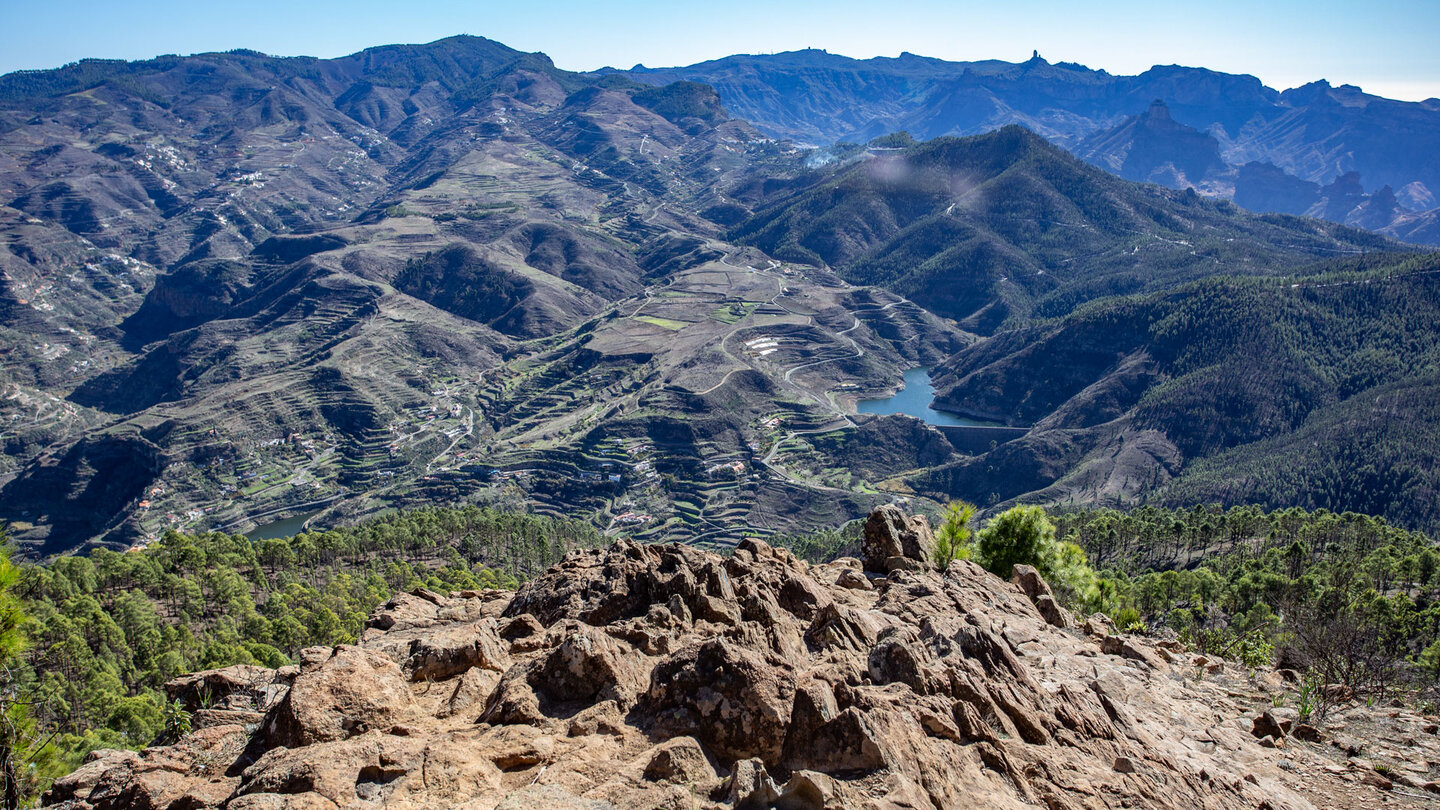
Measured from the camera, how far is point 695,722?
1767 centimetres

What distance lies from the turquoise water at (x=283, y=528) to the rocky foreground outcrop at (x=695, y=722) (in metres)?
145

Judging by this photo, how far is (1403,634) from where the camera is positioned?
175 ft

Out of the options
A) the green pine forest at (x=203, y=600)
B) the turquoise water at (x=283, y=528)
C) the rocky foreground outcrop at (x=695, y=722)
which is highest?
the rocky foreground outcrop at (x=695, y=722)

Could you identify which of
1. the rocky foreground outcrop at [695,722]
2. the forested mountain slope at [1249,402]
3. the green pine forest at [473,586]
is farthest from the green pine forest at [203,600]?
the forested mountain slope at [1249,402]

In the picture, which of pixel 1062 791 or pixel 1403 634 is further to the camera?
pixel 1403 634

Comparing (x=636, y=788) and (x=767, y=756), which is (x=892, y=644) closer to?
(x=767, y=756)

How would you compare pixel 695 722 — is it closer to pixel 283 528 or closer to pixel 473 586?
pixel 473 586

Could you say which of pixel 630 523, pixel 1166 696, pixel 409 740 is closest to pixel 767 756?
pixel 409 740

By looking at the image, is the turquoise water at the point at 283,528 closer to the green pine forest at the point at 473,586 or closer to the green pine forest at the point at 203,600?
the green pine forest at the point at 473,586

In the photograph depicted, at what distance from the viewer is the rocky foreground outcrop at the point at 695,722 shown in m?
15.3

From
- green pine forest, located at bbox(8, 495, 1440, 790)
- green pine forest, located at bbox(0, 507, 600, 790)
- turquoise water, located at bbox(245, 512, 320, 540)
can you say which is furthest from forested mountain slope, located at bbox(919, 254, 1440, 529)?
turquoise water, located at bbox(245, 512, 320, 540)

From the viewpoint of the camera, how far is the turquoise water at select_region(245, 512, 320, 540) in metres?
150

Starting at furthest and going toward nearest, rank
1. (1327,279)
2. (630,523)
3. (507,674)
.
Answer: (1327,279) → (630,523) → (507,674)

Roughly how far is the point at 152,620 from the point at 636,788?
7611cm
